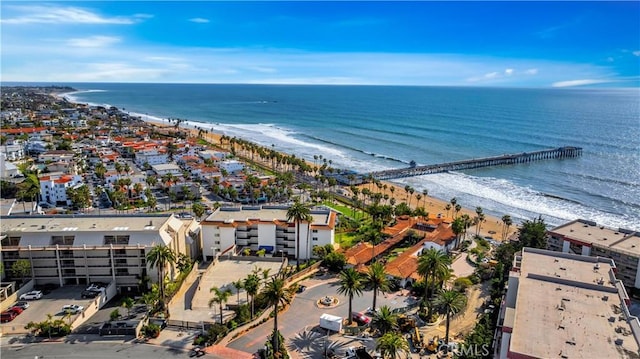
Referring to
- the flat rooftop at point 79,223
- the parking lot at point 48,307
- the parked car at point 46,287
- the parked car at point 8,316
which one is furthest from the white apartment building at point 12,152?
the parked car at point 8,316

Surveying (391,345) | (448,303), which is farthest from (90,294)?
(448,303)

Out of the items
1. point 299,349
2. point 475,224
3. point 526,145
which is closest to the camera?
point 299,349

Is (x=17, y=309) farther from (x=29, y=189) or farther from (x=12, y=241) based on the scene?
(x=29, y=189)

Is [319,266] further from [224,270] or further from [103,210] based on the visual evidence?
[103,210]

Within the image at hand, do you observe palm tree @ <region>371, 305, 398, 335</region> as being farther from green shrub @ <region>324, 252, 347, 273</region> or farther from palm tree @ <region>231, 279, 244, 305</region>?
green shrub @ <region>324, 252, 347, 273</region>

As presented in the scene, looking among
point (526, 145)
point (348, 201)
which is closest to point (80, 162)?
point (348, 201)

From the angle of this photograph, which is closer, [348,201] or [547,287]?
[547,287]

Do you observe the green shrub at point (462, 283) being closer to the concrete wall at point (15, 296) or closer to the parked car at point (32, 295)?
the parked car at point (32, 295)
